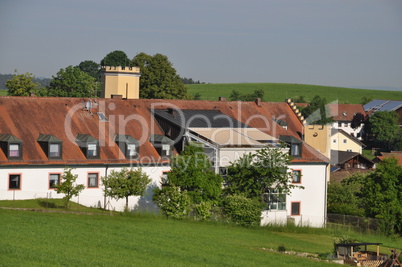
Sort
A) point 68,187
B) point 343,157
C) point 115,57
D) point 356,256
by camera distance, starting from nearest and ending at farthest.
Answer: point 356,256
point 68,187
point 343,157
point 115,57

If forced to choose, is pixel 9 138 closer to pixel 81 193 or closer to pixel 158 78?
pixel 81 193

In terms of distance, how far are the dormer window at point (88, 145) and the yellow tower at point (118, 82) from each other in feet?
62.2

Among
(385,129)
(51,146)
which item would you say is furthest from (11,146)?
(385,129)

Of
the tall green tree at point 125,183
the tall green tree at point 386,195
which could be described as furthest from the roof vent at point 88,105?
the tall green tree at point 386,195

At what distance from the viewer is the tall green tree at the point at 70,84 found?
110562 millimetres

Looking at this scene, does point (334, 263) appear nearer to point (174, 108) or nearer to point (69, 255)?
point (69, 255)

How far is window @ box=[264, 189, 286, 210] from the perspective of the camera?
196ft

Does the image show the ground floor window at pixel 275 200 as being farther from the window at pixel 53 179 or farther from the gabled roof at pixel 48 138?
the gabled roof at pixel 48 138

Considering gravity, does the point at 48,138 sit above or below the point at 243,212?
above

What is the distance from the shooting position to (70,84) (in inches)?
4412

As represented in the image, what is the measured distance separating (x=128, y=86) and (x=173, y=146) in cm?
1822

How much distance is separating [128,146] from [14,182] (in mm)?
9042

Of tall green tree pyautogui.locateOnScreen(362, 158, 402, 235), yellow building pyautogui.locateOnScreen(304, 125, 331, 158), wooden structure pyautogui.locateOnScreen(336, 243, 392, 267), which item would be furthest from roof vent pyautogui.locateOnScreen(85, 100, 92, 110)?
wooden structure pyautogui.locateOnScreen(336, 243, 392, 267)

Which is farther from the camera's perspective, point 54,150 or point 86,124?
point 86,124
